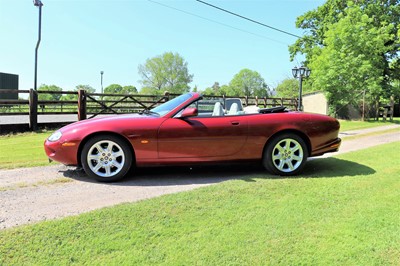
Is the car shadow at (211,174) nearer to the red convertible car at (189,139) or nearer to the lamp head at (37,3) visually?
the red convertible car at (189,139)

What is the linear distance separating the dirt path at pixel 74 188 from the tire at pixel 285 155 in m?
0.36

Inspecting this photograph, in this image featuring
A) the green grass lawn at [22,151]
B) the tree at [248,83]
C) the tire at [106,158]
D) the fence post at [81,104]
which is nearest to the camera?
the tire at [106,158]

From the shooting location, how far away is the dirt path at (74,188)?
3.23 m

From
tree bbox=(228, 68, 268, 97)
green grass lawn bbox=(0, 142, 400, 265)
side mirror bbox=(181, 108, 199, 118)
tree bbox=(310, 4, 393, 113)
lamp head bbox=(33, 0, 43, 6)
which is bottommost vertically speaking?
green grass lawn bbox=(0, 142, 400, 265)

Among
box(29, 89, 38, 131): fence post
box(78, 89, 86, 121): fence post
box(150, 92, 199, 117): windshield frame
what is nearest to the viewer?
box(150, 92, 199, 117): windshield frame

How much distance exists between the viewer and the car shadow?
176 inches

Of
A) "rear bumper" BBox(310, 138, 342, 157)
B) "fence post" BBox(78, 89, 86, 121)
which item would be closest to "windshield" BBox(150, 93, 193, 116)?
"rear bumper" BBox(310, 138, 342, 157)

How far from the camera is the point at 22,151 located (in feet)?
22.4

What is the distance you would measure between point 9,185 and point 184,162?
8.04 ft

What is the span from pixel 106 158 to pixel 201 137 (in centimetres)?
140

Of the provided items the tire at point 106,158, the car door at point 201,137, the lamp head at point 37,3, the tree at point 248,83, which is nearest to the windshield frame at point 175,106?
the car door at point 201,137

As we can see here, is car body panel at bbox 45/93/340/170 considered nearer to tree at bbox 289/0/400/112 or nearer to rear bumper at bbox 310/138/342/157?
rear bumper at bbox 310/138/342/157

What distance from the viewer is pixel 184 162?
451 centimetres

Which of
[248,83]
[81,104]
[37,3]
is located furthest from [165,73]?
[81,104]
